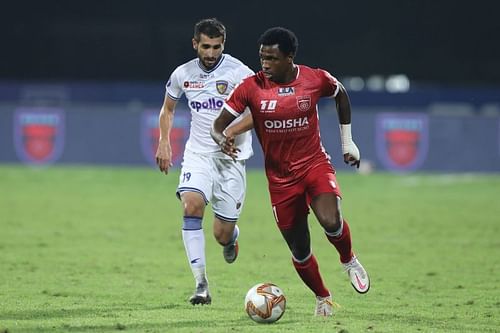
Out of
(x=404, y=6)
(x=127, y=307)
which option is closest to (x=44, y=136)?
(x=404, y=6)

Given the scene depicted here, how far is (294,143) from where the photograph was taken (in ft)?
28.5

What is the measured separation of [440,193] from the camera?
870 inches

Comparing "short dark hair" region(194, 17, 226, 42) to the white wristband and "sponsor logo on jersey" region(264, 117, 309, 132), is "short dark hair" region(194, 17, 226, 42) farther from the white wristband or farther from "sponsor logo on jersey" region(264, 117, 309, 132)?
the white wristband

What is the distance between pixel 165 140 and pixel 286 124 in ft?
5.34

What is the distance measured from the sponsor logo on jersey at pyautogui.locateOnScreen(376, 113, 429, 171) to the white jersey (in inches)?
603

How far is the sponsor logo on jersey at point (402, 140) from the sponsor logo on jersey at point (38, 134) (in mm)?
7056

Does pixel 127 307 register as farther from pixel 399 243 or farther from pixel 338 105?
pixel 399 243

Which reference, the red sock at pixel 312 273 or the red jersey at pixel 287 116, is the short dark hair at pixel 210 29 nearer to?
the red jersey at pixel 287 116

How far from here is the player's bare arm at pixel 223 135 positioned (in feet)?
28.3

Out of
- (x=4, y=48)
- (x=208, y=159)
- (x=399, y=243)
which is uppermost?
(x=4, y=48)

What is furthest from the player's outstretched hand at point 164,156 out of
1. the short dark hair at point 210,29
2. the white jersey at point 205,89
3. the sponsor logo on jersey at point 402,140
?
the sponsor logo on jersey at point 402,140

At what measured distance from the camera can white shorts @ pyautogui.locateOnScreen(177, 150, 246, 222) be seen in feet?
32.2

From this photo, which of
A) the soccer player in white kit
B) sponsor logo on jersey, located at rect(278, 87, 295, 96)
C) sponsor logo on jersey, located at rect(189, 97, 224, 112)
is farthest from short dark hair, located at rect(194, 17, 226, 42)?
sponsor logo on jersey, located at rect(278, 87, 295, 96)

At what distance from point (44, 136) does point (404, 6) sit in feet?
28.1
